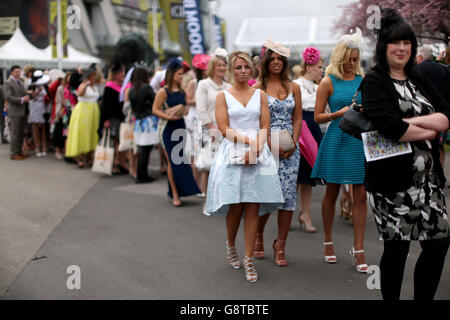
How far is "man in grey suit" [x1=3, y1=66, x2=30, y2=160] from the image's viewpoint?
11.6 metres

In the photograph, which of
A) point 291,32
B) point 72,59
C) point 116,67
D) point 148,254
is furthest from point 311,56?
point 291,32

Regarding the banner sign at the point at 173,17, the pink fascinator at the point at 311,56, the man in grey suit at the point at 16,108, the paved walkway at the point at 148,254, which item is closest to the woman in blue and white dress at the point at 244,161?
the paved walkway at the point at 148,254

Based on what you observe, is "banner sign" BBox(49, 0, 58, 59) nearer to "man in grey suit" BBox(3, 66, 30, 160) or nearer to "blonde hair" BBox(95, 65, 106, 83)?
"man in grey suit" BBox(3, 66, 30, 160)

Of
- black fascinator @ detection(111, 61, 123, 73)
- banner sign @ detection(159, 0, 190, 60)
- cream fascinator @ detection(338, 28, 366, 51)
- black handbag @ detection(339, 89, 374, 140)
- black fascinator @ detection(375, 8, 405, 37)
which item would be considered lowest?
black handbag @ detection(339, 89, 374, 140)

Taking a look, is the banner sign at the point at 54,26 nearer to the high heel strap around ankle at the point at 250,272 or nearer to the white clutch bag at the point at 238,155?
the white clutch bag at the point at 238,155

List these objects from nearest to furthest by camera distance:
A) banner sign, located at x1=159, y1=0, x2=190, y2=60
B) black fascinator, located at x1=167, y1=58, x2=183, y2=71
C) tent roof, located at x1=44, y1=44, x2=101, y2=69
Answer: black fascinator, located at x1=167, y1=58, x2=183, y2=71
tent roof, located at x1=44, y1=44, x2=101, y2=69
banner sign, located at x1=159, y1=0, x2=190, y2=60

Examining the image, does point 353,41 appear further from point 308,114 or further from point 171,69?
point 171,69

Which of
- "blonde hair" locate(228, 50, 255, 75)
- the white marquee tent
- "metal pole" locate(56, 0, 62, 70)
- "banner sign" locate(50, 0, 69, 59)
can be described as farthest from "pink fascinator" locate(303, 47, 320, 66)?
"banner sign" locate(50, 0, 69, 59)

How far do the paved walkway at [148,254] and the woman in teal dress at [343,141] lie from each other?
51 cm

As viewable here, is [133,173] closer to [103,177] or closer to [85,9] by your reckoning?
[103,177]

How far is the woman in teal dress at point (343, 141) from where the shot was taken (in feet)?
14.6

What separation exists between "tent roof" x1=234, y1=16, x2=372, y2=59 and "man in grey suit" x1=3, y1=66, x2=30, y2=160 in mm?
13619

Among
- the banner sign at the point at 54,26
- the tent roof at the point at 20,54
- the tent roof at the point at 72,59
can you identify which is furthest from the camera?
the tent roof at the point at 72,59
